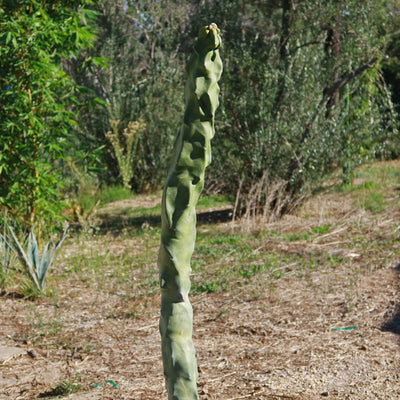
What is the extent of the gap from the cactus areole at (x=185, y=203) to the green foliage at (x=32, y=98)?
3.53 m

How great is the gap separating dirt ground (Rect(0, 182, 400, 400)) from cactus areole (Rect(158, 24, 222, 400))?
1217 mm

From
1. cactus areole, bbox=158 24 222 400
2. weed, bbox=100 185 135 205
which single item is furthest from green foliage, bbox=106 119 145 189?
cactus areole, bbox=158 24 222 400

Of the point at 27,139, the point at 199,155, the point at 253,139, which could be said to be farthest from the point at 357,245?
the point at 199,155

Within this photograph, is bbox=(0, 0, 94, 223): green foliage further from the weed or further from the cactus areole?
the weed

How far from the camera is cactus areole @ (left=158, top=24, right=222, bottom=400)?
149 cm

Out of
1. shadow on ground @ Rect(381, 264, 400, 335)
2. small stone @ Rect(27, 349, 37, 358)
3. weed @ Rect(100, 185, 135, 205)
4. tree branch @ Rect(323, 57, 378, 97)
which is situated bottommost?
small stone @ Rect(27, 349, 37, 358)

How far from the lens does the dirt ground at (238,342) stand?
2.78 metres

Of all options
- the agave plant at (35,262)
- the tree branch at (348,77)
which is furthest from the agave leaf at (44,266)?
the tree branch at (348,77)

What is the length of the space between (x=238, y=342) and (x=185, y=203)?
2.11 metres

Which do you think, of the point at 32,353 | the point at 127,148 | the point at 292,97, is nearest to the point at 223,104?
the point at 292,97

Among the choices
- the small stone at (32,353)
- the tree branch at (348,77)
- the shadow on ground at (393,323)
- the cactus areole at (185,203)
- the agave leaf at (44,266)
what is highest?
the tree branch at (348,77)

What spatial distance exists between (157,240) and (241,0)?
3382mm

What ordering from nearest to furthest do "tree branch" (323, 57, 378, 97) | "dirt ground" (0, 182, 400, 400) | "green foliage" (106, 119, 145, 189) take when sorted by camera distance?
"dirt ground" (0, 182, 400, 400) → "tree branch" (323, 57, 378, 97) → "green foliage" (106, 119, 145, 189)

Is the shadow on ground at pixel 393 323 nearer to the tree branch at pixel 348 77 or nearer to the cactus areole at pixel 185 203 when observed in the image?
the cactus areole at pixel 185 203
